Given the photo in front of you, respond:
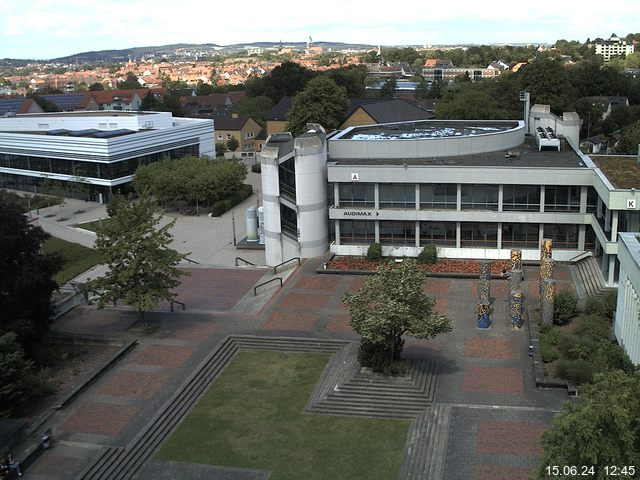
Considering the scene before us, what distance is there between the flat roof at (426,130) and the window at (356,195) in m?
6.13

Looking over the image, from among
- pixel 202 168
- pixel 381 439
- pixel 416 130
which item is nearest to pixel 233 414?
pixel 381 439

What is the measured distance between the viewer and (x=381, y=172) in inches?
1750

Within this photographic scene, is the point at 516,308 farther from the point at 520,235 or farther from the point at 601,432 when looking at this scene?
the point at 601,432

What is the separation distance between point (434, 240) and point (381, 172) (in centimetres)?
554

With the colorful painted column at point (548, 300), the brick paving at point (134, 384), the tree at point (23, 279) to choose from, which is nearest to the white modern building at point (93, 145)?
the tree at point (23, 279)

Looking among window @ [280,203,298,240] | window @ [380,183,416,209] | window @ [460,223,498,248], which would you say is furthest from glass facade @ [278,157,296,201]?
window @ [460,223,498,248]

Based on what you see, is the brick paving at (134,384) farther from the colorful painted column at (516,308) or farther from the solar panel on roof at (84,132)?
the solar panel on roof at (84,132)

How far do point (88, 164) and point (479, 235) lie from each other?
44582mm

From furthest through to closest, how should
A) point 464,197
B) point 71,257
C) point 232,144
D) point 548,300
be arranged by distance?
1. point 232,144
2. point 71,257
3. point 464,197
4. point 548,300

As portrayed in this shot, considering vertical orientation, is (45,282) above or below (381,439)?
above

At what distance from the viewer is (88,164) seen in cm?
7306

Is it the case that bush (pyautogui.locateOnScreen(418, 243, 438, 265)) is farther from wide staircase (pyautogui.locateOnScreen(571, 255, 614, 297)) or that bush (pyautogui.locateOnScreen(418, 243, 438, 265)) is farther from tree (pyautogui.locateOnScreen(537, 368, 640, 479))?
tree (pyautogui.locateOnScreen(537, 368, 640, 479))

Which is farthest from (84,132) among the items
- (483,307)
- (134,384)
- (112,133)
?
(483,307)

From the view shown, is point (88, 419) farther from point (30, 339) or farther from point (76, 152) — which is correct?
point (76, 152)
